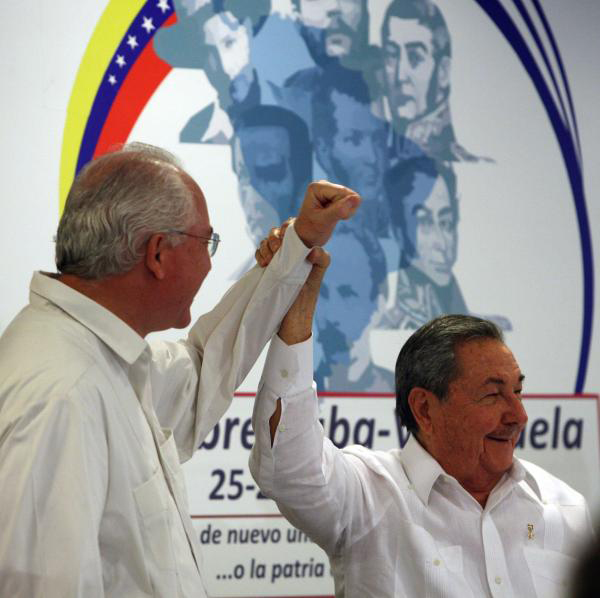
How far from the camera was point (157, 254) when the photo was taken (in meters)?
1.62

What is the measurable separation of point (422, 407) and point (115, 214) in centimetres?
99

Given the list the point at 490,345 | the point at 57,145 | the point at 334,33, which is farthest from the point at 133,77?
the point at 490,345

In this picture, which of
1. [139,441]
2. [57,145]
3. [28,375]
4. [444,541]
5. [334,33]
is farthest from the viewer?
[334,33]

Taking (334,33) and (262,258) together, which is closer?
(262,258)

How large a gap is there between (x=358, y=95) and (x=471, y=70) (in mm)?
461

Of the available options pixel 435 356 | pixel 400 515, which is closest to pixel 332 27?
pixel 435 356

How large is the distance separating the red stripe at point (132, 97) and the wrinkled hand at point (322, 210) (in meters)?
1.24

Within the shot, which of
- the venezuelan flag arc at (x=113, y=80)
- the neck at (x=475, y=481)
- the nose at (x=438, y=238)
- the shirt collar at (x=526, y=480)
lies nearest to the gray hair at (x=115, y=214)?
the neck at (x=475, y=481)

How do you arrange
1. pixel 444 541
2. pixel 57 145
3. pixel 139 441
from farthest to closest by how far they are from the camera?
pixel 57 145 → pixel 444 541 → pixel 139 441

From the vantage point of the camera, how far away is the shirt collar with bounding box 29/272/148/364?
1.52 m

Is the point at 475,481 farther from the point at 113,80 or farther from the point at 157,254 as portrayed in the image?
the point at 113,80

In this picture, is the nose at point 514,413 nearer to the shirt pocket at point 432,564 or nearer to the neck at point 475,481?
the neck at point 475,481

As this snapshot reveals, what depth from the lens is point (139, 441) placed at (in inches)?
60.6

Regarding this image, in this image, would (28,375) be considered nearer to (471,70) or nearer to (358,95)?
(358,95)
